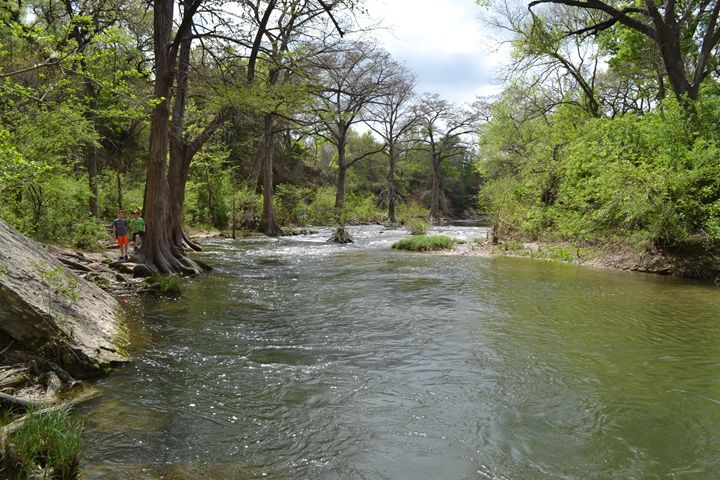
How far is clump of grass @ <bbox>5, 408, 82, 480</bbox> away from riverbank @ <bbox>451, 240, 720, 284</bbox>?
1394 centimetres

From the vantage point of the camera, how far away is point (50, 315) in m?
4.97

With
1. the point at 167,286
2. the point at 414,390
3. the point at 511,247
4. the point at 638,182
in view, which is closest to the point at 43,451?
the point at 414,390

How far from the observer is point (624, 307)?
29.4 feet

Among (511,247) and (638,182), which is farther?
(511,247)

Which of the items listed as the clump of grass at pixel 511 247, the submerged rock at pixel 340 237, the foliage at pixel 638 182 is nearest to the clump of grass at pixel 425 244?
the clump of grass at pixel 511 247

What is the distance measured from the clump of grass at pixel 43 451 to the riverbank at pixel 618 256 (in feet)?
45.8

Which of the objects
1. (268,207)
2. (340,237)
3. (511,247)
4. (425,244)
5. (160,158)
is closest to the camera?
(160,158)

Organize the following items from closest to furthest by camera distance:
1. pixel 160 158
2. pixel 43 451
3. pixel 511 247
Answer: pixel 43 451 < pixel 160 158 < pixel 511 247

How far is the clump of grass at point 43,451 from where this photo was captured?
2.86 meters

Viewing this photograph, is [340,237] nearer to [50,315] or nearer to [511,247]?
[511,247]

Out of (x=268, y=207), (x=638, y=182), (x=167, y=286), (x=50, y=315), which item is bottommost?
(x=167, y=286)

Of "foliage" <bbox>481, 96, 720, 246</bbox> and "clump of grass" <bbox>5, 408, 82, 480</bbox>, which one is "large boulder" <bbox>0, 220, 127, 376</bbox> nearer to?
"clump of grass" <bbox>5, 408, 82, 480</bbox>

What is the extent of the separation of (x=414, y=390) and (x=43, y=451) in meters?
3.42

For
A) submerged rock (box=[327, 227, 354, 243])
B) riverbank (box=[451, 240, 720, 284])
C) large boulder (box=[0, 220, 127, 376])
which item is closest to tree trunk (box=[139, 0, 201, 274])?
large boulder (box=[0, 220, 127, 376])
